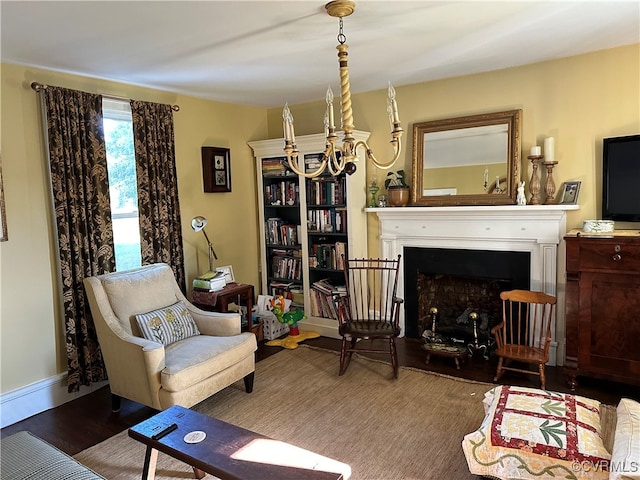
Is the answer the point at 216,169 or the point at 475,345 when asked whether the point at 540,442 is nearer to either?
the point at 475,345

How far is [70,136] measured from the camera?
10.9ft

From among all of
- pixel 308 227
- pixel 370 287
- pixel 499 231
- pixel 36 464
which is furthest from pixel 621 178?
pixel 36 464

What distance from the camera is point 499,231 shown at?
3.80 meters

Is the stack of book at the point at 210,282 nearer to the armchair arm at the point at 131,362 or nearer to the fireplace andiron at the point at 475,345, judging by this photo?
the armchair arm at the point at 131,362

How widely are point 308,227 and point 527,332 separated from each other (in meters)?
2.27

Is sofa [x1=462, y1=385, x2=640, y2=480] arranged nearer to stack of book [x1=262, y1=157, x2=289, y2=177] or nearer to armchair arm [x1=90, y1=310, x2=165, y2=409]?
armchair arm [x1=90, y1=310, x2=165, y2=409]

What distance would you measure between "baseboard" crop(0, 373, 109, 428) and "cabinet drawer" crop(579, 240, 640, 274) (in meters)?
3.87

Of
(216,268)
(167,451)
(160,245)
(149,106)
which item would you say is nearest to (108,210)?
(160,245)

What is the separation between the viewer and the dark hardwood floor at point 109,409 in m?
2.93

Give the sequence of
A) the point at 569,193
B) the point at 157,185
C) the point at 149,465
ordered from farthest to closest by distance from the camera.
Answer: the point at 157,185, the point at 569,193, the point at 149,465

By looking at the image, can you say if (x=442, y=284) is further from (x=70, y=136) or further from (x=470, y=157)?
(x=70, y=136)

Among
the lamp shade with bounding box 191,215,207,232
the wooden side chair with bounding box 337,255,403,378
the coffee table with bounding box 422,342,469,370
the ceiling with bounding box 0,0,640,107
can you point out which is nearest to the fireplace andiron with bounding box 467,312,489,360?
the coffee table with bounding box 422,342,469,370

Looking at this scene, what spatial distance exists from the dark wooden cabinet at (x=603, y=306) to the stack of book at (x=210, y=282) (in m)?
2.83

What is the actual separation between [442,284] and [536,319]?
3.01 feet
